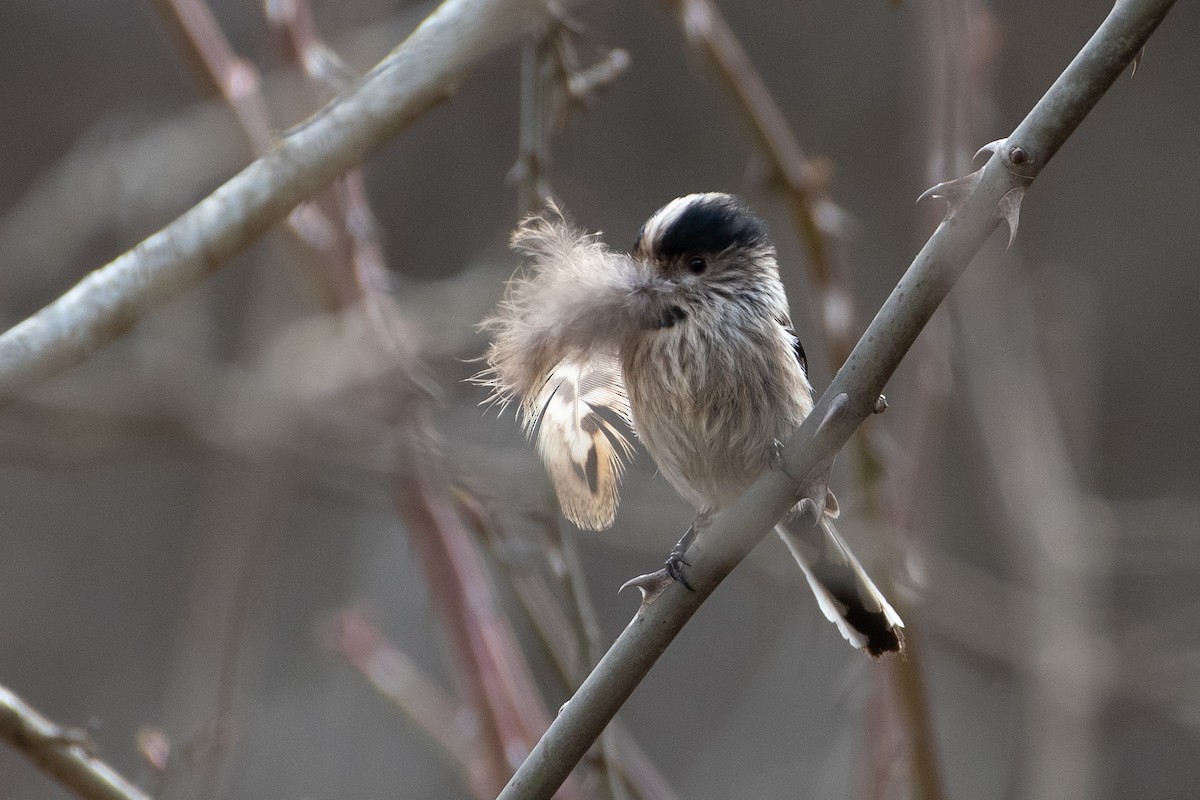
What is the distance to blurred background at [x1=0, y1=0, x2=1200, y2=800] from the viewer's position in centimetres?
238

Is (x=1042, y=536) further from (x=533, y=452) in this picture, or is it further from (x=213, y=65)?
(x=213, y=65)

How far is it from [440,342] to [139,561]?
328cm

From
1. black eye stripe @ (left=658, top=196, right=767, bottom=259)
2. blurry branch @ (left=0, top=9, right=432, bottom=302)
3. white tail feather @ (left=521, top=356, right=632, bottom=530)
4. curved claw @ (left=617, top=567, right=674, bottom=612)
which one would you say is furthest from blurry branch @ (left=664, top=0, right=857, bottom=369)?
blurry branch @ (left=0, top=9, right=432, bottom=302)

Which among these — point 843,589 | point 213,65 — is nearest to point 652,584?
point 843,589

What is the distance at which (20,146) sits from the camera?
5941 millimetres

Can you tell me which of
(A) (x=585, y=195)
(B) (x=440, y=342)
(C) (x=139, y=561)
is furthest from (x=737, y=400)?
(C) (x=139, y=561)

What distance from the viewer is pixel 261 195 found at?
1772 millimetres

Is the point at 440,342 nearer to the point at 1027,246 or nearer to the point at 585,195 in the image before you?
the point at 585,195

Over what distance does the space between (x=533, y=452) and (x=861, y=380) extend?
1308 millimetres

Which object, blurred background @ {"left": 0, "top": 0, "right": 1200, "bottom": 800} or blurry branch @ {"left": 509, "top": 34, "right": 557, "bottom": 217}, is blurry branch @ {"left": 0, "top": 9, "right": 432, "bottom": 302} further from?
blurry branch @ {"left": 509, "top": 34, "right": 557, "bottom": 217}

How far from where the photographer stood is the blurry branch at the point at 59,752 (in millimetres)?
1713

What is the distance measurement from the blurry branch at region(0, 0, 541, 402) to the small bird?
0.28m

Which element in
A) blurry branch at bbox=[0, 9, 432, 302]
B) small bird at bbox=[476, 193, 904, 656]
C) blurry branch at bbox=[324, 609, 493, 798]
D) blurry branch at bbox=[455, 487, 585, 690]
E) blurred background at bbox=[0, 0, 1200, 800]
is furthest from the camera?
blurry branch at bbox=[0, 9, 432, 302]

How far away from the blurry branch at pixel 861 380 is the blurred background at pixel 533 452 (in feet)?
1.46
